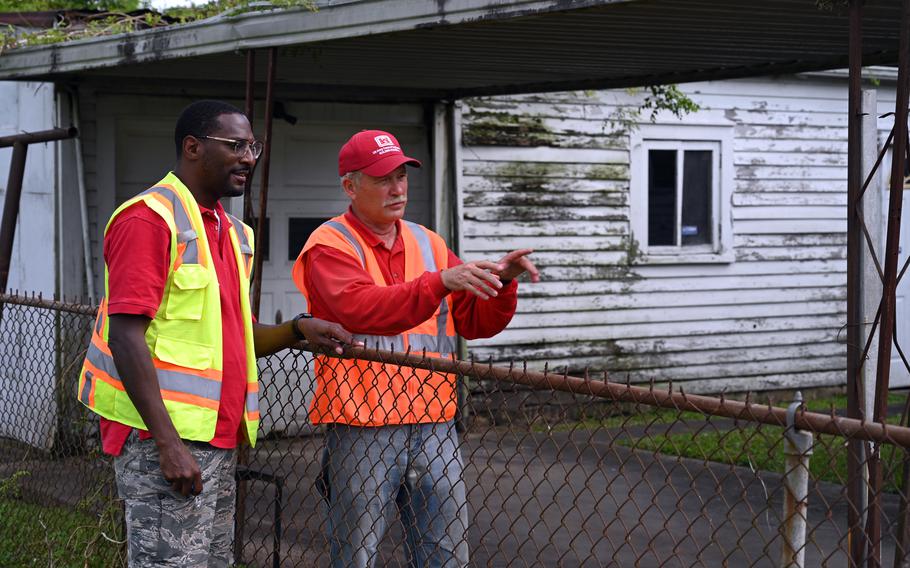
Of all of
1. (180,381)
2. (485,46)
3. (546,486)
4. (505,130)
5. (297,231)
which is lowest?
(546,486)

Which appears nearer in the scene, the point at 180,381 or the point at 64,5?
the point at 180,381

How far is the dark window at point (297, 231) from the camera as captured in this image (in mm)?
9250

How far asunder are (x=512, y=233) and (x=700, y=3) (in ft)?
16.7

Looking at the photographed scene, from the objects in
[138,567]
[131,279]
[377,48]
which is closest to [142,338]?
[131,279]

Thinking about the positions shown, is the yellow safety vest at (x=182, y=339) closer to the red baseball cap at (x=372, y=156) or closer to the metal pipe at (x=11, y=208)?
the red baseball cap at (x=372, y=156)

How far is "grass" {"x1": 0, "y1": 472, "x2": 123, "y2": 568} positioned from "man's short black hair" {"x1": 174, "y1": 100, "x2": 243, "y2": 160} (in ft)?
5.86

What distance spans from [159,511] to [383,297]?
36.3 inches

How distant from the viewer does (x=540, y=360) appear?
34.2 feet

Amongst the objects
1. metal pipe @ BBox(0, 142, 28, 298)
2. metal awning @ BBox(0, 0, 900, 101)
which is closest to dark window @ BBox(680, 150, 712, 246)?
metal awning @ BBox(0, 0, 900, 101)

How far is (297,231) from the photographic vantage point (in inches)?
366

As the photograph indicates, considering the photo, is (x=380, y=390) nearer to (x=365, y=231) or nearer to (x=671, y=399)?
(x=365, y=231)

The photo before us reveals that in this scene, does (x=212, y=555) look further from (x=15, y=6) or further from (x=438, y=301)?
(x=15, y=6)

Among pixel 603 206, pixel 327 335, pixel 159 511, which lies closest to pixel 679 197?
pixel 603 206

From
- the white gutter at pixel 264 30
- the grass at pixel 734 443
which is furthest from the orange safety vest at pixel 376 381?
the grass at pixel 734 443
